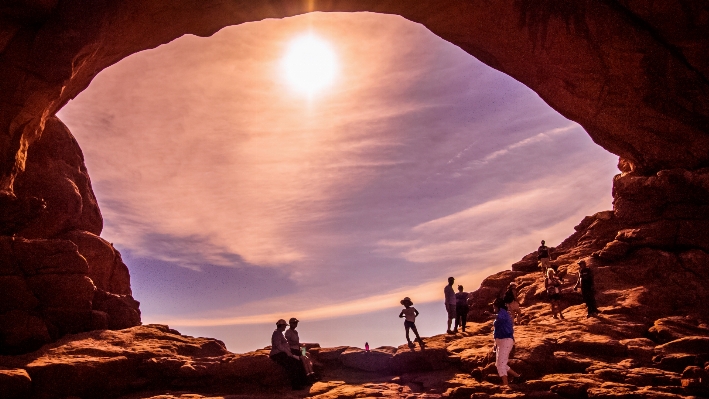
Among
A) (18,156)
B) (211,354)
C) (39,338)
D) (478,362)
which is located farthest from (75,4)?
(478,362)

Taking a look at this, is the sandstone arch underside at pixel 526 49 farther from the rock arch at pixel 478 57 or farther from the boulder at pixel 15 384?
the boulder at pixel 15 384

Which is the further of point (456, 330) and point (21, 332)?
point (456, 330)

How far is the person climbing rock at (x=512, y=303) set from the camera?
16.5 metres

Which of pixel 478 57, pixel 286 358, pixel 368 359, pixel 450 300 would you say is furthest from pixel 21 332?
pixel 478 57

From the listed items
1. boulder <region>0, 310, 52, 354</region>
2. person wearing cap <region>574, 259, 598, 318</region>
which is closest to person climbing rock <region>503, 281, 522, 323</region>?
person wearing cap <region>574, 259, 598, 318</region>

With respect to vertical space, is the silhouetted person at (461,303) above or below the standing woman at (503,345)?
above

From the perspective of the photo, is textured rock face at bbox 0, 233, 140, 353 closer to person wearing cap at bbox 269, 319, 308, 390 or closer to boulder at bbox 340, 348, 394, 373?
person wearing cap at bbox 269, 319, 308, 390

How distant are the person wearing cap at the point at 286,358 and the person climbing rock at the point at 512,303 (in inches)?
326

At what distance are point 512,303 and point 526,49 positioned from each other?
14.8 metres

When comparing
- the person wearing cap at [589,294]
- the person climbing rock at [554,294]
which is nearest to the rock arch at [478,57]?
the person climbing rock at [554,294]

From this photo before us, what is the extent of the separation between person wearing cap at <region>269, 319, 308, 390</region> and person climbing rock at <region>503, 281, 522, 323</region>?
8.28m

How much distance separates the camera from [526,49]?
25406 millimetres

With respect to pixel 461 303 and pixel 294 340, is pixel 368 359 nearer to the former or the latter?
pixel 294 340

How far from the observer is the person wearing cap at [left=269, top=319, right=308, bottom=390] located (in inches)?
663
